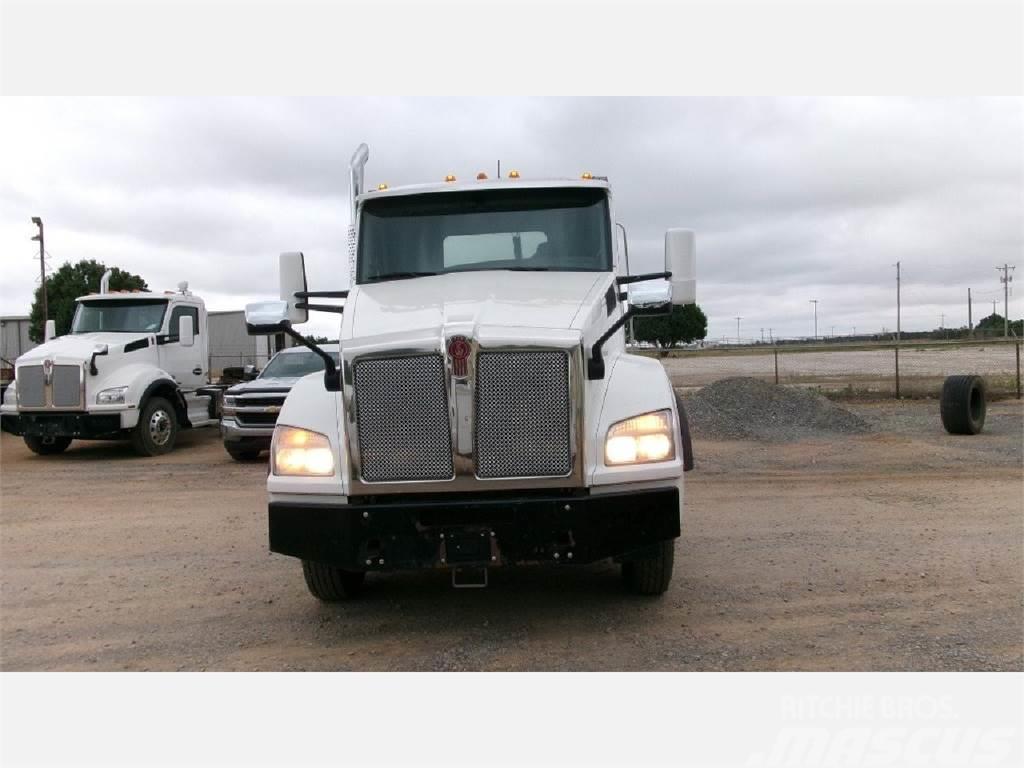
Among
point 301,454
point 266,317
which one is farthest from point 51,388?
point 301,454

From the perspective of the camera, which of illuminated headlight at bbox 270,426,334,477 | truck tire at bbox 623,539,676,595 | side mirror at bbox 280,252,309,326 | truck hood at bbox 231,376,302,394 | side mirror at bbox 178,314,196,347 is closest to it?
illuminated headlight at bbox 270,426,334,477

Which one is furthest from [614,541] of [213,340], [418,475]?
[213,340]

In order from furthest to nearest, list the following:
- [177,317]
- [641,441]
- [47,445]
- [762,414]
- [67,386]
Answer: [762,414] < [177,317] < [47,445] < [67,386] < [641,441]

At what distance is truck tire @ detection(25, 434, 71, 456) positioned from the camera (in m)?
13.8

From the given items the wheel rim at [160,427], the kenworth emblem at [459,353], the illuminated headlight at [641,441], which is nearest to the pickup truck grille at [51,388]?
the wheel rim at [160,427]

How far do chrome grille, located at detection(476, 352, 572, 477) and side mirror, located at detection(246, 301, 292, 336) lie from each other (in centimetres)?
167

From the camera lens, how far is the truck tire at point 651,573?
4926mm

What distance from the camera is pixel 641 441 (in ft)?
14.3

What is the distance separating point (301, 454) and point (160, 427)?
10.7 m

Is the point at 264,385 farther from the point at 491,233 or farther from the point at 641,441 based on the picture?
the point at 641,441

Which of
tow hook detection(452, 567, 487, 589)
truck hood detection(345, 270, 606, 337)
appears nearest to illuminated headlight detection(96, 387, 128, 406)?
truck hood detection(345, 270, 606, 337)

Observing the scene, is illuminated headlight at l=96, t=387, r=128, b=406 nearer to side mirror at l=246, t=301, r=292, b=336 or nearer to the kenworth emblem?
side mirror at l=246, t=301, r=292, b=336

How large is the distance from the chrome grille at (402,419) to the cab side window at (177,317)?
11302mm

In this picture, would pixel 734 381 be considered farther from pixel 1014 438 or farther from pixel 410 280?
pixel 410 280
